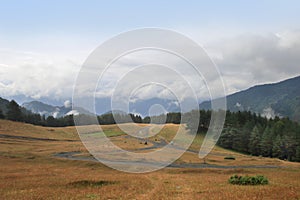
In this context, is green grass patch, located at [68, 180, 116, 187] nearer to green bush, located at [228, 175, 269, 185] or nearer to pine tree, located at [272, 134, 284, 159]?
green bush, located at [228, 175, 269, 185]

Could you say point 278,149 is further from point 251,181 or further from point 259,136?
point 251,181

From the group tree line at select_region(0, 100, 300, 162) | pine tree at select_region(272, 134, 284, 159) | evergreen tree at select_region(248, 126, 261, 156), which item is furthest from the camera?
evergreen tree at select_region(248, 126, 261, 156)

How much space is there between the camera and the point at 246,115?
15900cm

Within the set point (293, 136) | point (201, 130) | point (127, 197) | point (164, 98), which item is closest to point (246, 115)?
point (201, 130)

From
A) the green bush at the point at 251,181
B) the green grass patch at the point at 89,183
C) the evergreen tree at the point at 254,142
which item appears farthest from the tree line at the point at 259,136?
the green bush at the point at 251,181

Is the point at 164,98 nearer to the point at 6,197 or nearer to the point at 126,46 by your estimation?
the point at 126,46

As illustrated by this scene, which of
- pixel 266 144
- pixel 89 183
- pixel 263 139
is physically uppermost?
pixel 263 139

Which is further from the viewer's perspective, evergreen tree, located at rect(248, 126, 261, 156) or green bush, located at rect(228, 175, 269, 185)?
evergreen tree, located at rect(248, 126, 261, 156)

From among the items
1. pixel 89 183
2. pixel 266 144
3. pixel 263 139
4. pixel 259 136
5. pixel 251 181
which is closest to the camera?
pixel 251 181

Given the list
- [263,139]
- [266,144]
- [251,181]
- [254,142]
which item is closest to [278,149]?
[266,144]

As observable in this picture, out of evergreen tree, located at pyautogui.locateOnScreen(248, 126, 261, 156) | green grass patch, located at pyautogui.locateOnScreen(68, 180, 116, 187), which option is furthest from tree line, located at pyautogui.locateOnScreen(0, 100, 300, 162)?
green grass patch, located at pyautogui.locateOnScreen(68, 180, 116, 187)

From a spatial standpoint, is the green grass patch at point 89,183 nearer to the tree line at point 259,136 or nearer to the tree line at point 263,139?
the tree line at point 259,136

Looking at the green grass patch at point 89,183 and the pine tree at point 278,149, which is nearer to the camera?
the green grass patch at point 89,183

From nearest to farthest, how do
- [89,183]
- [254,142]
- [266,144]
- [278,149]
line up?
1. [89,183]
2. [278,149]
3. [266,144]
4. [254,142]
